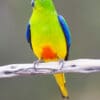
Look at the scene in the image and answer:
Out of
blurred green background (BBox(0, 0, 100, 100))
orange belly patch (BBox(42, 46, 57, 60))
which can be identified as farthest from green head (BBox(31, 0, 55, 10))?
blurred green background (BBox(0, 0, 100, 100))

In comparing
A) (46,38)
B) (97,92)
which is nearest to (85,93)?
(97,92)

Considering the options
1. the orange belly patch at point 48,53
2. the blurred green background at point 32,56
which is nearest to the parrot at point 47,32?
the orange belly patch at point 48,53

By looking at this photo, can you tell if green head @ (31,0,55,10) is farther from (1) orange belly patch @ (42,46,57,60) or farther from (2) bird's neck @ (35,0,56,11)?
(1) orange belly patch @ (42,46,57,60)

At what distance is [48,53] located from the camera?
2.03m

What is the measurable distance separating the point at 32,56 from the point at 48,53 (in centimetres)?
122

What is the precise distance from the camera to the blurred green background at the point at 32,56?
10.6ft

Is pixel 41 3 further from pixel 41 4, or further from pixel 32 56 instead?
pixel 32 56

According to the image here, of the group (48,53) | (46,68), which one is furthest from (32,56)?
(46,68)

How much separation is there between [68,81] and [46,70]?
1.36 metres

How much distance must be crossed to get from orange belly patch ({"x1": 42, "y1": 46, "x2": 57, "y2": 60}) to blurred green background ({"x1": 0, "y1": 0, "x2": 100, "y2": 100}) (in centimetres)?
118

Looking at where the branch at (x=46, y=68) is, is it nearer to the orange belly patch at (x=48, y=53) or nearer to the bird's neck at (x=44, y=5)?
the orange belly patch at (x=48, y=53)

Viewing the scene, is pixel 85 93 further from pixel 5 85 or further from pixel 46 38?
pixel 46 38

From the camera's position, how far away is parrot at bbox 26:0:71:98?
1980mm

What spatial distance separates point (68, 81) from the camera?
326 cm
